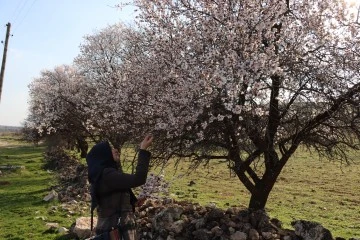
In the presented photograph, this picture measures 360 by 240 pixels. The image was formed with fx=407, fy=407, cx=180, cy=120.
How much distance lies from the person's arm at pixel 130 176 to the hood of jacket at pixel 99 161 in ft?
0.48

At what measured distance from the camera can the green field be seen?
15.7 meters

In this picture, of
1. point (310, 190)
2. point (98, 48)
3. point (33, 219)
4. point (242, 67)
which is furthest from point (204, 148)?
point (98, 48)

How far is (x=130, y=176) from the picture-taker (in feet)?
19.3

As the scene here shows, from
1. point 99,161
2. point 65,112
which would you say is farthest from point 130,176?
point 65,112

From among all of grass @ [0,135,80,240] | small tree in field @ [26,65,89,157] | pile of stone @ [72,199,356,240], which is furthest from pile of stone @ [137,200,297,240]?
small tree in field @ [26,65,89,157]

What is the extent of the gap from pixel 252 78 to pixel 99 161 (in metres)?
4.25

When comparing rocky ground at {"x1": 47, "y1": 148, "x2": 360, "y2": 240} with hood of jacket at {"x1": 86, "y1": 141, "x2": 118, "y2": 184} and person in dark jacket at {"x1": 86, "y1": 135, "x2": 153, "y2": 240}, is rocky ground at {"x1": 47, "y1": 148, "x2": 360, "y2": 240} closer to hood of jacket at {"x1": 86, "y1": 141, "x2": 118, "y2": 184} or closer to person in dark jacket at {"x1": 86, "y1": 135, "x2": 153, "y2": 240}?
person in dark jacket at {"x1": 86, "y1": 135, "x2": 153, "y2": 240}

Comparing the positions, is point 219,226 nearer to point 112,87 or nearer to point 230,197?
point 112,87

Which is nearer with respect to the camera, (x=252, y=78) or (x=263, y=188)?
(x=252, y=78)

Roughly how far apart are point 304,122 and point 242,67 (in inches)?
113

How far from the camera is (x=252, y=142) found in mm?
11180

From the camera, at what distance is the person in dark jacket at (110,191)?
19.8ft

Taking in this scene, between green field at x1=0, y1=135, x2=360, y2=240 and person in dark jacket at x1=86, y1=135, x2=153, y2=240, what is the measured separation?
5.47 meters

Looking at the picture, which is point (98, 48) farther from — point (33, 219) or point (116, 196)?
point (116, 196)
